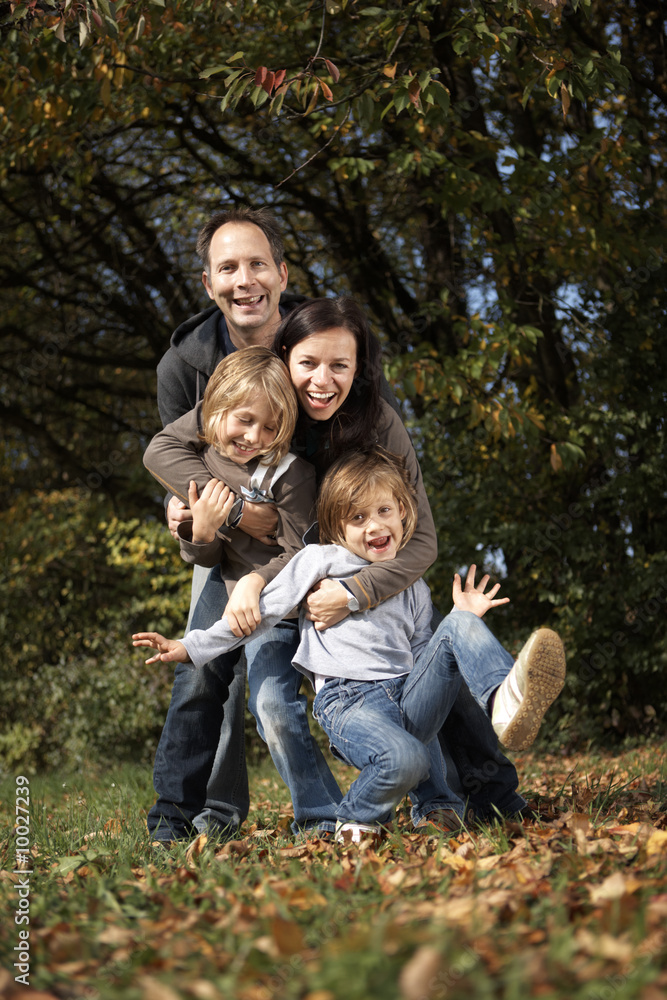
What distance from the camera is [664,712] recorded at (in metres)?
6.75

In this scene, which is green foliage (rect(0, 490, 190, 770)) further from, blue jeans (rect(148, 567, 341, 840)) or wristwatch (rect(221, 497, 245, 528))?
wristwatch (rect(221, 497, 245, 528))

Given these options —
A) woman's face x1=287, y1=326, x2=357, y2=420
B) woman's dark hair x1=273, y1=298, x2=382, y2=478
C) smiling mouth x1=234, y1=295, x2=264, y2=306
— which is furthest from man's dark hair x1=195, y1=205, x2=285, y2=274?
woman's face x1=287, y1=326, x2=357, y2=420

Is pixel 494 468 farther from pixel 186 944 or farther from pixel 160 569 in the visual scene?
pixel 186 944

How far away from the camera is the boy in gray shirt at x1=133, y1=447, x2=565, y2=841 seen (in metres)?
2.62

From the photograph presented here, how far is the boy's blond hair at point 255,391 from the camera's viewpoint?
2.88 meters

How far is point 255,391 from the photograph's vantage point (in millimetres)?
2871

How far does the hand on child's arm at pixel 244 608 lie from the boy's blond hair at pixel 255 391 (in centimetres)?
42

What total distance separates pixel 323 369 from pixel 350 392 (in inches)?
8.2

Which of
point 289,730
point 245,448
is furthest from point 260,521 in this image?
point 289,730

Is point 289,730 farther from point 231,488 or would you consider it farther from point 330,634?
point 231,488

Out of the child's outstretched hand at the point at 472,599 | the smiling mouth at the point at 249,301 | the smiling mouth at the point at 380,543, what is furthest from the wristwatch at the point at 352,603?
the smiling mouth at the point at 249,301

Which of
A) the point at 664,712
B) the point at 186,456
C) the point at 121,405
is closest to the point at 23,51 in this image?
the point at 186,456

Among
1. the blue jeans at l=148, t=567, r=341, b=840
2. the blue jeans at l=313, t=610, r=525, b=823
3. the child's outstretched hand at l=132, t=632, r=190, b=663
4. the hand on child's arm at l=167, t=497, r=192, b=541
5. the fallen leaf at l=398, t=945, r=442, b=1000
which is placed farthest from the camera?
the hand on child's arm at l=167, t=497, r=192, b=541

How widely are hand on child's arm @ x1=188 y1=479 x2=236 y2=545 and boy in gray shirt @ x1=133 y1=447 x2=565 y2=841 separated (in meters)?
0.27
